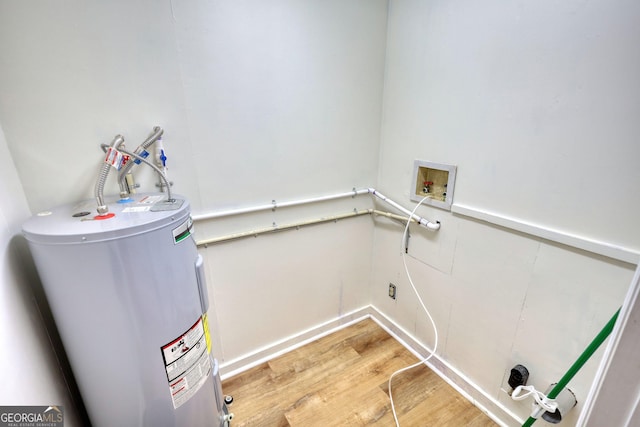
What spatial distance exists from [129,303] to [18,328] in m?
0.36

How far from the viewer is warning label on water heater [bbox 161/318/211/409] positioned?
97 centimetres

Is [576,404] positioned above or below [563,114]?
below

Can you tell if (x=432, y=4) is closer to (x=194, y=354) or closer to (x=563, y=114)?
(x=563, y=114)

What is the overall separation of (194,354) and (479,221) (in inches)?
54.7


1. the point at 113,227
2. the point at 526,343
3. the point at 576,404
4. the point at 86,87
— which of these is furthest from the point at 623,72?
the point at 86,87

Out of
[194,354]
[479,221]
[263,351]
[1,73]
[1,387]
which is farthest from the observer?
[263,351]

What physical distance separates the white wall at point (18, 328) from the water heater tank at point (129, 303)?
0.31 ft

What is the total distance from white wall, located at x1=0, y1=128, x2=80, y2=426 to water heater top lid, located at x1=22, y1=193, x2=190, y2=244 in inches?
4.1

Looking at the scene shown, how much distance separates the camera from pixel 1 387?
26.7 inches

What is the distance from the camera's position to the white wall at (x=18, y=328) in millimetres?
767

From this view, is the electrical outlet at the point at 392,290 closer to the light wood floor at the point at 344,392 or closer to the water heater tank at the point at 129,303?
the light wood floor at the point at 344,392

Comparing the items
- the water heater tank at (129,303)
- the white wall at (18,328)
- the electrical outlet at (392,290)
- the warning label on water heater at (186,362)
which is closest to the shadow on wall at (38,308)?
the white wall at (18,328)

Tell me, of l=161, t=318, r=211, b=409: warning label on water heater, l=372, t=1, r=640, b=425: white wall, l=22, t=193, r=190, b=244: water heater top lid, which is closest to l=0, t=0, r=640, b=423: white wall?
l=372, t=1, r=640, b=425: white wall

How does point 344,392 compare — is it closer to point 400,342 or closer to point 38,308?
point 400,342
